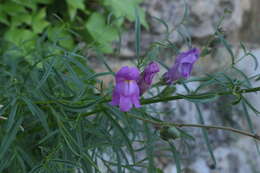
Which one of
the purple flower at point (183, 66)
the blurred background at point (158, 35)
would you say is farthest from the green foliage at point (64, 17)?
the purple flower at point (183, 66)

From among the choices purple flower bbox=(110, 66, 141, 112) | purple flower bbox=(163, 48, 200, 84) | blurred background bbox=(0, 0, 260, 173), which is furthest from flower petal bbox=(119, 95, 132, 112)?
blurred background bbox=(0, 0, 260, 173)

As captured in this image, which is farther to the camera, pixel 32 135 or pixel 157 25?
pixel 157 25

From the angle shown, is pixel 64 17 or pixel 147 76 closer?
pixel 147 76

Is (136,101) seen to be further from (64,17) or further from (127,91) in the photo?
(64,17)

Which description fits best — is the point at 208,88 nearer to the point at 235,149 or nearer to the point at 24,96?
the point at 235,149

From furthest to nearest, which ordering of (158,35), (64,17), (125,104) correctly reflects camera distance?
(158,35) → (64,17) → (125,104)

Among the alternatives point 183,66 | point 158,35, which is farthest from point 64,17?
point 183,66

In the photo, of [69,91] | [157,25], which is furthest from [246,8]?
[69,91]
